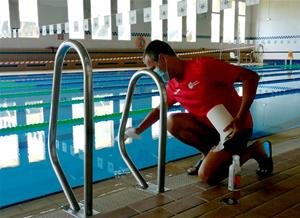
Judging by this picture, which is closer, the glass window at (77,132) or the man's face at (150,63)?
the man's face at (150,63)

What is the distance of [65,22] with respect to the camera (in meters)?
14.5

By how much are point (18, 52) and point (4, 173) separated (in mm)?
11187

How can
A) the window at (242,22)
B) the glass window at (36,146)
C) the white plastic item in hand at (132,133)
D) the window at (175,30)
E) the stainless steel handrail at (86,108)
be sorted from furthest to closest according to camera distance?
the window at (242,22) → the window at (175,30) → the glass window at (36,146) → the white plastic item in hand at (132,133) → the stainless steel handrail at (86,108)

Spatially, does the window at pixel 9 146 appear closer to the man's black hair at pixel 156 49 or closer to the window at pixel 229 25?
the man's black hair at pixel 156 49

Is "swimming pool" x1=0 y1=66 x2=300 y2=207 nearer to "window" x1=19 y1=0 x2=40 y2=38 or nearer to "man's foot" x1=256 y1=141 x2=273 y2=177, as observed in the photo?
"man's foot" x1=256 y1=141 x2=273 y2=177

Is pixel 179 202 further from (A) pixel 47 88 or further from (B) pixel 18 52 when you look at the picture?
(B) pixel 18 52

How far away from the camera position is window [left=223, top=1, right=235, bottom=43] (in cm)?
1964

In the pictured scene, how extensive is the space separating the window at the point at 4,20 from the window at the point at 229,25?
11.8m

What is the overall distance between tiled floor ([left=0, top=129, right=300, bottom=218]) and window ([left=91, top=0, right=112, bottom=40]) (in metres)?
12.5

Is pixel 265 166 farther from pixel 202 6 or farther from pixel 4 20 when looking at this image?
pixel 4 20

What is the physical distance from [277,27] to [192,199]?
19249 mm

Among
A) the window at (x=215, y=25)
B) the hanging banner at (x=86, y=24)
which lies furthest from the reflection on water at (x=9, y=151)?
the window at (x=215, y=25)

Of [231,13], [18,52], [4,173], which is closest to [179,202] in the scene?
[4,173]

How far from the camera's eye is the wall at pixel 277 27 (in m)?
18.5
